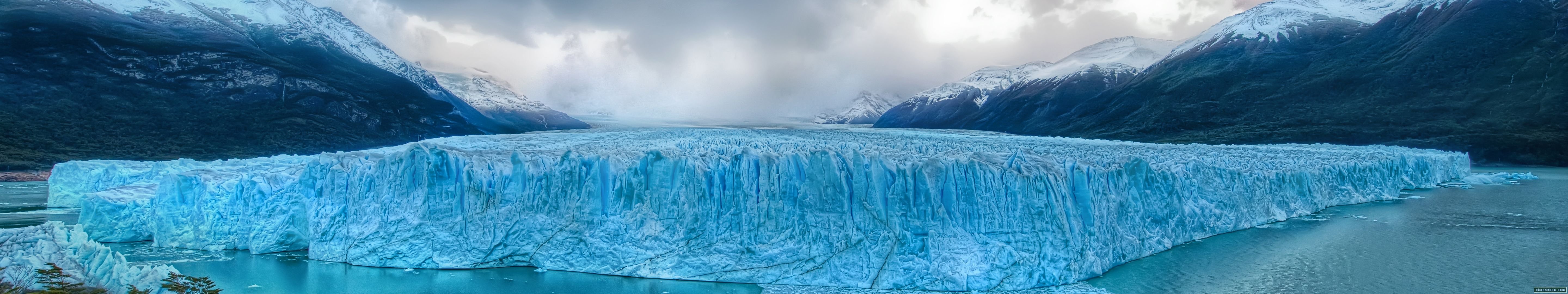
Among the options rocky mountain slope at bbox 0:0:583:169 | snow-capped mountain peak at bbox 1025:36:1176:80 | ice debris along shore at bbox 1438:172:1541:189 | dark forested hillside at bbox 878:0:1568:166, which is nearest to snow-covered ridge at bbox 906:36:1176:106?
snow-capped mountain peak at bbox 1025:36:1176:80

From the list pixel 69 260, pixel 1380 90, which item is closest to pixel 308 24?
pixel 69 260

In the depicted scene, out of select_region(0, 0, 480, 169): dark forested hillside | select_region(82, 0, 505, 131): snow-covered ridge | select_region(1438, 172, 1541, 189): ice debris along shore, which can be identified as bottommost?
select_region(1438, 172, 1541, 189): ice debris along shore

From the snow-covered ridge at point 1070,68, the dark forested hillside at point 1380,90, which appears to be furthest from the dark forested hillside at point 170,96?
the snow-covered ridge at point 1070,68

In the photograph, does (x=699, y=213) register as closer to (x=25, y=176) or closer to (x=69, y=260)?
(x=69, y=260)

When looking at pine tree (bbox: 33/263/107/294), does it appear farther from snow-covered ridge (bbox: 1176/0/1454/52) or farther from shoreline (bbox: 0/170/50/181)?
snow-covered ridge (bbox: 1176/0/1454/52)

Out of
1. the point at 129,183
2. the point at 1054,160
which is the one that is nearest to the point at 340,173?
the point at 129,183
